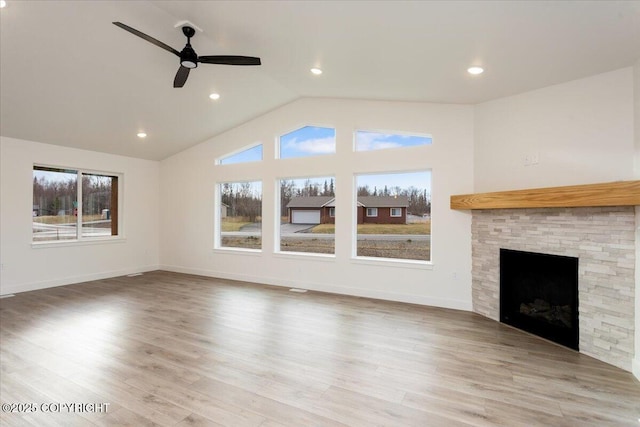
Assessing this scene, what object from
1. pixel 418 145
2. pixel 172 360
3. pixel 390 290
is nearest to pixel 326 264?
pixel 390 290

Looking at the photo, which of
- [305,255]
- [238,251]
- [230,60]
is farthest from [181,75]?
[238,251]

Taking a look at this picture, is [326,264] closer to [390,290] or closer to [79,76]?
[390,290]

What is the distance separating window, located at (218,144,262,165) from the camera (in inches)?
251

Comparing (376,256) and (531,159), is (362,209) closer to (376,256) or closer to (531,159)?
(376,256)

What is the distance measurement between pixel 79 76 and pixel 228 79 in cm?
184

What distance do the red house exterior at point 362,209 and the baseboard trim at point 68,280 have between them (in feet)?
13.1

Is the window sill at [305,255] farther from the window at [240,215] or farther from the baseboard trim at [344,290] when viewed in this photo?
the window at [240,215]

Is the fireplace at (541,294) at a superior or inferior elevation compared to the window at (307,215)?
inferior

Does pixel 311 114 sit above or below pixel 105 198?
above

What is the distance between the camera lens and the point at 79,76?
13.2ft

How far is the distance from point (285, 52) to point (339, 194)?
8.05ft

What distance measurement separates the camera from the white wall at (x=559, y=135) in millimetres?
3033

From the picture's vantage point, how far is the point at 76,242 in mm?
6141

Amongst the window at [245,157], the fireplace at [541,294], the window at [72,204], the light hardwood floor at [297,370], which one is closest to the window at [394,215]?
the light hardwood floor at [297,370]
